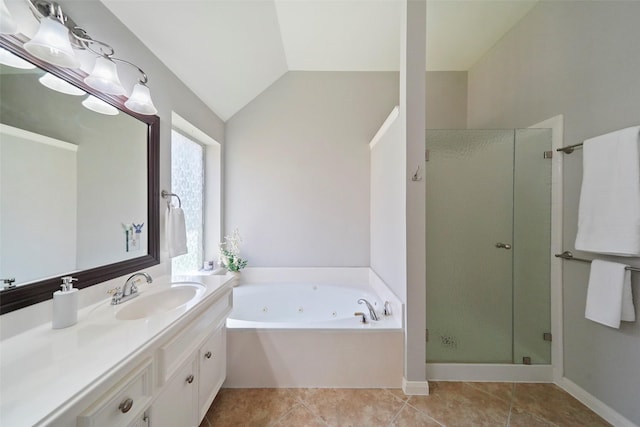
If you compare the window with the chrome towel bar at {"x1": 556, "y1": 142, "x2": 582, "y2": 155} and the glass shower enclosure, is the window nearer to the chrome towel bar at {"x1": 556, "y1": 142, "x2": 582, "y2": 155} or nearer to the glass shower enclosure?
the glass shower enclosure

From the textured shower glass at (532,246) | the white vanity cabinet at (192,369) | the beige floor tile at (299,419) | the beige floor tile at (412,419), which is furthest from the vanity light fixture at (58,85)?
the textured shower glass at (532,246)

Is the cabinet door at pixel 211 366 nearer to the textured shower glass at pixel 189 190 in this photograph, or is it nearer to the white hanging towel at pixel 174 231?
the white hanging towel at pixel 174 231

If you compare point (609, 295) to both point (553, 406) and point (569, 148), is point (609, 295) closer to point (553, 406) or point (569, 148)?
point (553, 406)

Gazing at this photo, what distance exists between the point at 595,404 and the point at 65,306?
2.99 m

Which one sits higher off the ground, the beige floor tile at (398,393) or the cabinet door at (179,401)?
the cabinet door at (179,401)

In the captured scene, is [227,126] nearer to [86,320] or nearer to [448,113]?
[86,320]

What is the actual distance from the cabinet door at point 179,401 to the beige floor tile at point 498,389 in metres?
1.92

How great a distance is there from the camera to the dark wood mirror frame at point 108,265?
844 millimetres

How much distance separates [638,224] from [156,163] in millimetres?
2928

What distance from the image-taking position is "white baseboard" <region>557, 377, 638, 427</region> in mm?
1398

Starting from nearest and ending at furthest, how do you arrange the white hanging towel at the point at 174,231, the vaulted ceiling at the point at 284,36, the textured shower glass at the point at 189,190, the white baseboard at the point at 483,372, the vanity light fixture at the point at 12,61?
1. the vanity light fixture at the point at 12,61
2. the vaulted ceiling at the point at 284,36
3. the white hanging towel at the point at 174,231
4. the white baseboard at the point at 483,372
5. the textured shower glass at the point at 189,190

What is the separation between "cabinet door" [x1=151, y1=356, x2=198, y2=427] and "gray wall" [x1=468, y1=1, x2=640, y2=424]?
2478 mm

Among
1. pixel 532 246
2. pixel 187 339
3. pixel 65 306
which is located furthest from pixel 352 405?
pixel 532 246

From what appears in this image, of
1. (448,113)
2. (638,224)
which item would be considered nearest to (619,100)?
(638,224)
